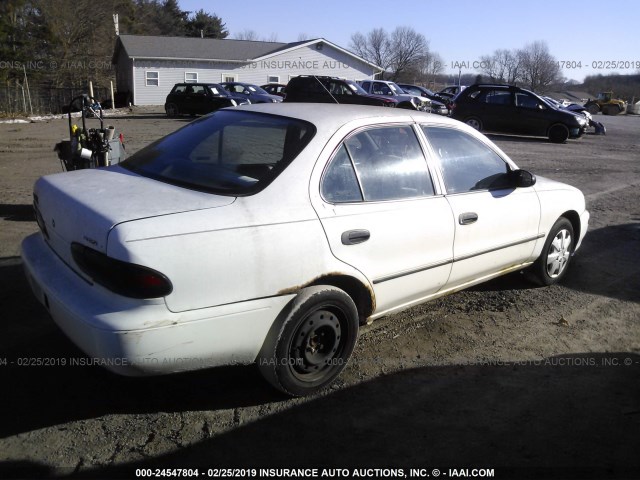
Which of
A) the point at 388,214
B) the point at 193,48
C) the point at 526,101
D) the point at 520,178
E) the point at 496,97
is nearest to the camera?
the point at 388,214

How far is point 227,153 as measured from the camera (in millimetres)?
3680

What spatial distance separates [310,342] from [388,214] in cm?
92

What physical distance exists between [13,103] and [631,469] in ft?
100

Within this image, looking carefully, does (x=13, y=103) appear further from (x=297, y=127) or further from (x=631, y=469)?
(x=631, y=469)

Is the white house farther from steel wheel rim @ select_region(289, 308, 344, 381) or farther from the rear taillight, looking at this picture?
the rear taillight

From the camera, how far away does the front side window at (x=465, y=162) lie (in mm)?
4086

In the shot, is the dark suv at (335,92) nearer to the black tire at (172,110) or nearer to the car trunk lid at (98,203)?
the black tire at (172,110)

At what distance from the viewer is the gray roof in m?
36.2

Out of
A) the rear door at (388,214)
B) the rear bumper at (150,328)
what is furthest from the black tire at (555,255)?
the rear bumper at (150,328)

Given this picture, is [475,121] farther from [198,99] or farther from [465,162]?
[465,162]

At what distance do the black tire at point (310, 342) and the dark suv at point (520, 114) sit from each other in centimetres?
1736

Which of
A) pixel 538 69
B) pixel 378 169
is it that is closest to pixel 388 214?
pixel 378 169

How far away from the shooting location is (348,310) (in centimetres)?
337

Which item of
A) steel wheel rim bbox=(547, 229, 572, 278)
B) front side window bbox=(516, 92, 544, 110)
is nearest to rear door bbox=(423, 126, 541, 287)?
steel wheel rim bbox=(547, 229, 572, 278)
